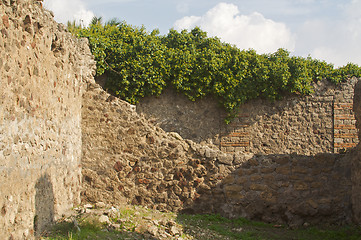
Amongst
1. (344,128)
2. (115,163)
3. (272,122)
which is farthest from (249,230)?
(344,128)

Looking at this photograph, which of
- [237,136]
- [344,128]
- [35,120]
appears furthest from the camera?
[344,128]

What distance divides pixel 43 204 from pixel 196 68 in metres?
7.15

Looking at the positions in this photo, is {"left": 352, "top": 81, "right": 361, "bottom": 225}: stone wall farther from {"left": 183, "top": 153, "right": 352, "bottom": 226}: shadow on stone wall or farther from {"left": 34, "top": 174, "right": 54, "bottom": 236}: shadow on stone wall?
{"left": 34, "top": 174, "right": 54, "bottom": 236}: shadow on stone wall

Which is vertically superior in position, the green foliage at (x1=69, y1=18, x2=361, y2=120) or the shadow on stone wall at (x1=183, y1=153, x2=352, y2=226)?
the green foliage at (x1=69, y1=18, x2=361, y2=120)

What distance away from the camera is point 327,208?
7.64m

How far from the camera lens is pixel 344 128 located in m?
12.2

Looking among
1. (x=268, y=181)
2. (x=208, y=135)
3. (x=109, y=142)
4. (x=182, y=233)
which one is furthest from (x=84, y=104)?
(x=208, y=135)

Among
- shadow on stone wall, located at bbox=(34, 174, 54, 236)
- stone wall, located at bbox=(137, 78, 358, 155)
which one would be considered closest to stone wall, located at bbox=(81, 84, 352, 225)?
shadow on stone wall, located at bbox=(34, 174, 54, 236)

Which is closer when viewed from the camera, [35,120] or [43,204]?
[35,120]

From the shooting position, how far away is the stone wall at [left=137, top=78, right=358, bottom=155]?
11422 mm

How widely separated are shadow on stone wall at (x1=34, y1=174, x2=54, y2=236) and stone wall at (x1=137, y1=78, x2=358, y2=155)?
5913mm

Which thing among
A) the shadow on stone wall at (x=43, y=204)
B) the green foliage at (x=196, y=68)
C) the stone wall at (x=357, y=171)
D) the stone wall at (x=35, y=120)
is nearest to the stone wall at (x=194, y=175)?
the stone wall at (x=357, y=171)

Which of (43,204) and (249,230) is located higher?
(43,204)

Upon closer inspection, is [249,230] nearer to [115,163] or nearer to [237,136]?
[115,163]
